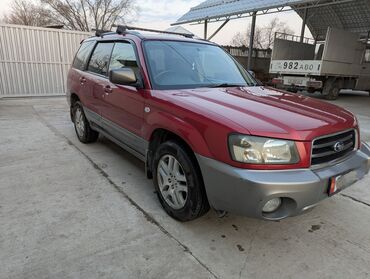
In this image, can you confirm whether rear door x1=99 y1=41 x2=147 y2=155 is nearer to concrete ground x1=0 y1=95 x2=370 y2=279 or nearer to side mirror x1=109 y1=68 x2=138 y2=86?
side mirror x1=109 y1=68 x2=138 y2=86

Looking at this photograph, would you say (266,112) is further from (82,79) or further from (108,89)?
(82,79)

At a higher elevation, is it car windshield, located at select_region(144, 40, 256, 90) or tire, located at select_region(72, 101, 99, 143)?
car windshield, located at select_region(144, 40, 256, 90)

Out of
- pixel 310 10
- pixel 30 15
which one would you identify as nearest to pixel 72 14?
pixel 30 15

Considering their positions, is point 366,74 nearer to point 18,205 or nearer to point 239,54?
point 239,54

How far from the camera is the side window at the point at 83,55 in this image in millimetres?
4781

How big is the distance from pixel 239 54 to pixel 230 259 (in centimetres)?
2129

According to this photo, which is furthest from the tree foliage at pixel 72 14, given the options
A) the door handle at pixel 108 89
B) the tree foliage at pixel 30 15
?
the door handle at pixel 108 89

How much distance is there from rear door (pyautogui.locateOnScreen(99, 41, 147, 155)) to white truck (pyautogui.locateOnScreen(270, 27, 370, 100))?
855 centimetres

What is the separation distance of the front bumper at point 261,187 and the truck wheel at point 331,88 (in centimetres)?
1134

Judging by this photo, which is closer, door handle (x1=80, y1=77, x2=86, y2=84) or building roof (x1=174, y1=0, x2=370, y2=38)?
door handle (x1=80, y1=77, x2=86, y2=84)

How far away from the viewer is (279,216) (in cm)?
217

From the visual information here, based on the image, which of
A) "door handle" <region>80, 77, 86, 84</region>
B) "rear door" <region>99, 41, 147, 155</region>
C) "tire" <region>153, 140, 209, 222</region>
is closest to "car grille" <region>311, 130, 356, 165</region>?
"tire" <region>153, 140, 209, 222</region>

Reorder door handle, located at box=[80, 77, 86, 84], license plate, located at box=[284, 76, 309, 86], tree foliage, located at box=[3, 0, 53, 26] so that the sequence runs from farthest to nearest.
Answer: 1. tree foliage, located at box=[3, 0, 53, 26]
2. license plate, located at box=[284, 76, 309, 86]
3. door handle, located at box=[80, 77, 86, 84]

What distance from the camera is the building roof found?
46.4ft
